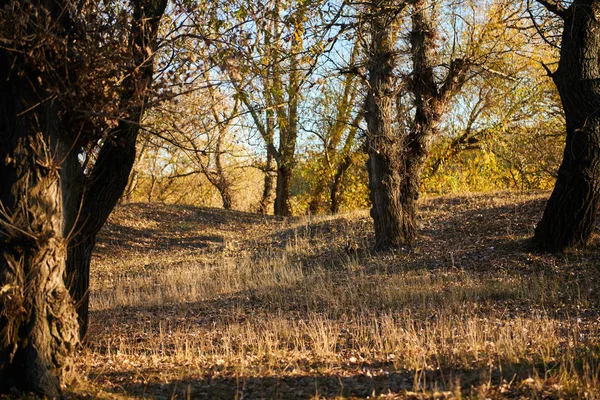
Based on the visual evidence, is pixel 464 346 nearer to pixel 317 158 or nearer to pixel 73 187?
pixel 73 187

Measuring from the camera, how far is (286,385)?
515cm

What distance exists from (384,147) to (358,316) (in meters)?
5.27

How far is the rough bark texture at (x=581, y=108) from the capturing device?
393 inches

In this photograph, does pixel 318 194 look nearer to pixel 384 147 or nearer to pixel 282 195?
pixel 282 195

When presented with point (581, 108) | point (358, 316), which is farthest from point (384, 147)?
point (358, 316)

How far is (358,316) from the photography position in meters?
7.96

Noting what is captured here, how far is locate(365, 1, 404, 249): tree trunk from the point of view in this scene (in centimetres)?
1227

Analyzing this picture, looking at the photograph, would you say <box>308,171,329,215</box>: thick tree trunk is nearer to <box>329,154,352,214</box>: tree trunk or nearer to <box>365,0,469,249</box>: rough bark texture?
<box>329,154,352,214</box>: tree trunk

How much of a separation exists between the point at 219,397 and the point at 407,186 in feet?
28.9

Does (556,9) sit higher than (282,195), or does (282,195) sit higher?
(556,9)

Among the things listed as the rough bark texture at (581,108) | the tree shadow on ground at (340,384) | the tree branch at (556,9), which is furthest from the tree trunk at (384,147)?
the tree shadow on ground at (340,384)

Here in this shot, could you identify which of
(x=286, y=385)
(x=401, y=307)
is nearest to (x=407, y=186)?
(x=401, y=307)

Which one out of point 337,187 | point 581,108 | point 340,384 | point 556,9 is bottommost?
point 340,384

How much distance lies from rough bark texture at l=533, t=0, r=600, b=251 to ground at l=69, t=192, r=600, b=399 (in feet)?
3.35
